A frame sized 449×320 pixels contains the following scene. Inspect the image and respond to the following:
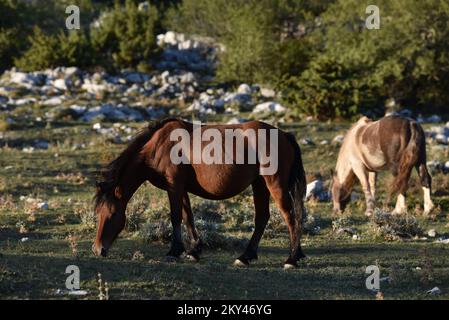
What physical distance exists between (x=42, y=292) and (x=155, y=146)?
10.1 feet

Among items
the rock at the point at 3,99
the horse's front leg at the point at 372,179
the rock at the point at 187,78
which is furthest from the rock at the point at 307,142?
the rock at the point at 3,99

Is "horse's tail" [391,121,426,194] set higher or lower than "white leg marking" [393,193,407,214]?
higher

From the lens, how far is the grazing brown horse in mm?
16547

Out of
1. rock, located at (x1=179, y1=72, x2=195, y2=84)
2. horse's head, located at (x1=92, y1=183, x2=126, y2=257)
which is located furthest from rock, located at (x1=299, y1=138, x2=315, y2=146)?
horse's head, located at (x1=92, y1=183, x2=126, y2=257)

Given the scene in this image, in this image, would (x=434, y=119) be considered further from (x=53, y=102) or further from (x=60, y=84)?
(x=60, y=84)

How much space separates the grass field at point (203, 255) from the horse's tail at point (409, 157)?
797mm

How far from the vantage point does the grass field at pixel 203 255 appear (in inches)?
353

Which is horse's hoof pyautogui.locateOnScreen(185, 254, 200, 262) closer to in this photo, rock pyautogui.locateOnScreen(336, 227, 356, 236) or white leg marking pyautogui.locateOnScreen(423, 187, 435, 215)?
rock pyautogui.locateOnScreen(336, 227, 356, 236)

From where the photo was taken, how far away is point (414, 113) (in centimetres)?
3102

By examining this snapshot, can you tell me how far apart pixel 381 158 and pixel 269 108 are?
11692 mm

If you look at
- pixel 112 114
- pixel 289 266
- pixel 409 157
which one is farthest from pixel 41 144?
pixel 289 266

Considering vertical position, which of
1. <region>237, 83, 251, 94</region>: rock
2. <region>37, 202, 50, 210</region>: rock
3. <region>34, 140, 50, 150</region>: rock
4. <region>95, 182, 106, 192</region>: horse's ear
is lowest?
<region>37, 202, 50, 210</region>: rock

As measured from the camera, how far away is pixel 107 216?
34.3 ft

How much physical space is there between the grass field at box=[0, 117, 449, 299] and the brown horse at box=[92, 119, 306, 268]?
0.44 meters
